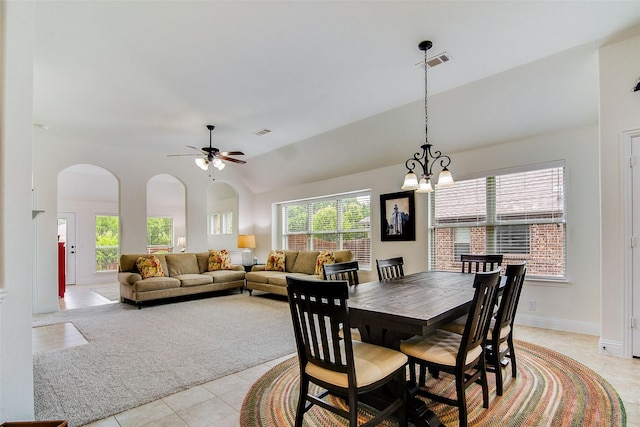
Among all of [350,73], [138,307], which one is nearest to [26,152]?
[350,73]

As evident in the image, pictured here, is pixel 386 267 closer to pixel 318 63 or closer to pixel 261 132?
pixel 318 63

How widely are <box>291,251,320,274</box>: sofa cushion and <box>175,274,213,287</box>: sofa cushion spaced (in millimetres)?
1638

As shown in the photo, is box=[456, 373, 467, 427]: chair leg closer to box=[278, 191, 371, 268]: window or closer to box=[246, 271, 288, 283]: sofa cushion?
box=[278, 191, 371, 268]: window

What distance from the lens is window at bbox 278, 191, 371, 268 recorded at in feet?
20.0

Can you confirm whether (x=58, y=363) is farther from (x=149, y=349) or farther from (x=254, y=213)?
(x=254, y=213)

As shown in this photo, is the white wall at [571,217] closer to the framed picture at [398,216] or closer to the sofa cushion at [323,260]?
the framed picture at [398,216]

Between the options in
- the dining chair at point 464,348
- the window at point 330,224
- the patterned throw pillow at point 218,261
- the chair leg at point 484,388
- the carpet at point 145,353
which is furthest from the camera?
the patterned throw pillow at point 218,261

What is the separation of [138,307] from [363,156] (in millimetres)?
4617

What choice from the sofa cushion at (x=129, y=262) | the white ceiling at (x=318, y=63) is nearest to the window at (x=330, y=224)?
the white ceiling at (x=318, y=63)

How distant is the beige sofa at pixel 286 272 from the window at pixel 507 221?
66.6 inches

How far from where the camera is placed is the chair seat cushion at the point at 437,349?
77.2 inches

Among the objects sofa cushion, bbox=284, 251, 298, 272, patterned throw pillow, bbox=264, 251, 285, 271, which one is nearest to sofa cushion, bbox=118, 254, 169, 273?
patterned throw pillow, bbox=264, 251, 285, 271

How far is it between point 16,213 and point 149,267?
4.31m

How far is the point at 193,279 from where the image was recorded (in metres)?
5.89
